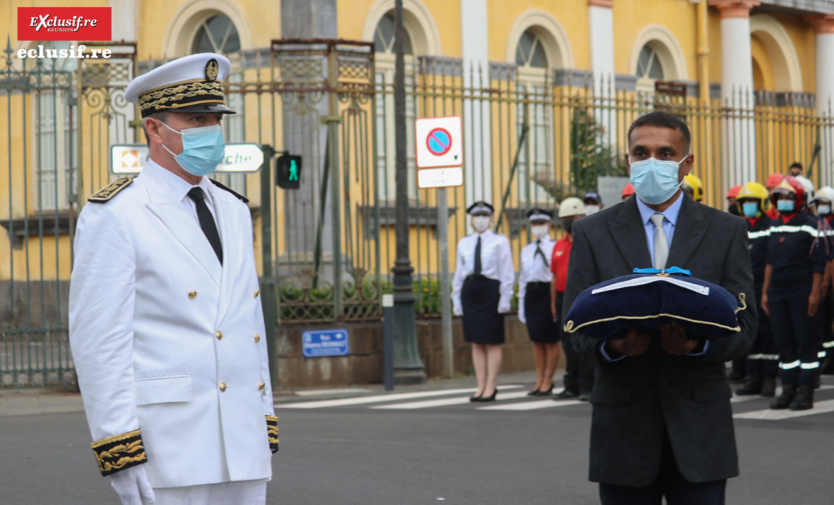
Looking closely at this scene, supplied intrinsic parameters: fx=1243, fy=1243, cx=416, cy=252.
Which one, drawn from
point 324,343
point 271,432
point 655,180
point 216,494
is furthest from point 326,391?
point 216,494

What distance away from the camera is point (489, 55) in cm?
2227

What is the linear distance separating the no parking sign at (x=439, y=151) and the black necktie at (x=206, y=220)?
10743 millimetres

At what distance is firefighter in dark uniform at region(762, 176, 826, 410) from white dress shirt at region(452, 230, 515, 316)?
8.85 feet

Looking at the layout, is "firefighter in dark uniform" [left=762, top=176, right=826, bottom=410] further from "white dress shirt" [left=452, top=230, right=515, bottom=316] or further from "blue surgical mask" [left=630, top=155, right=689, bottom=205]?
"blue surgical mask" [left=630, top=155, right=689, bottom=205]

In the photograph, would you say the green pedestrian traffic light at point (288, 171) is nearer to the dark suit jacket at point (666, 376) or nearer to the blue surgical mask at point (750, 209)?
the blue surgical mask at point (750, 209)

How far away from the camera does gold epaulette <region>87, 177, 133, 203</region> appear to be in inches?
146

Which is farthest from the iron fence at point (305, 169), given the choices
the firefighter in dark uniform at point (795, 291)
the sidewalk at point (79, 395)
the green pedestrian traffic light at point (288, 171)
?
the firefighter in dark uniform at point (795, 291)

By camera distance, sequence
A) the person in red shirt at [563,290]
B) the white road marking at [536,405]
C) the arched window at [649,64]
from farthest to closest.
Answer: the arched window at [649,64] < the person in red shirt at [563,290] < the white road marking at [536,405]

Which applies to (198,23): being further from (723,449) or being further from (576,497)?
(723,449)

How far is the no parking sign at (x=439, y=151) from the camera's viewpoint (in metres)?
14.6

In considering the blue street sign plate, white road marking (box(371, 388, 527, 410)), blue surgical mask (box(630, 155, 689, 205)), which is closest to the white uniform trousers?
blue surgical mask (box(630, 155, 689, 205))

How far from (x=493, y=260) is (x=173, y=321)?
30.6ft

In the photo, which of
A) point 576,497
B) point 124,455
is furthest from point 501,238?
point 124,455

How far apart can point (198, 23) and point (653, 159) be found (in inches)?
681
